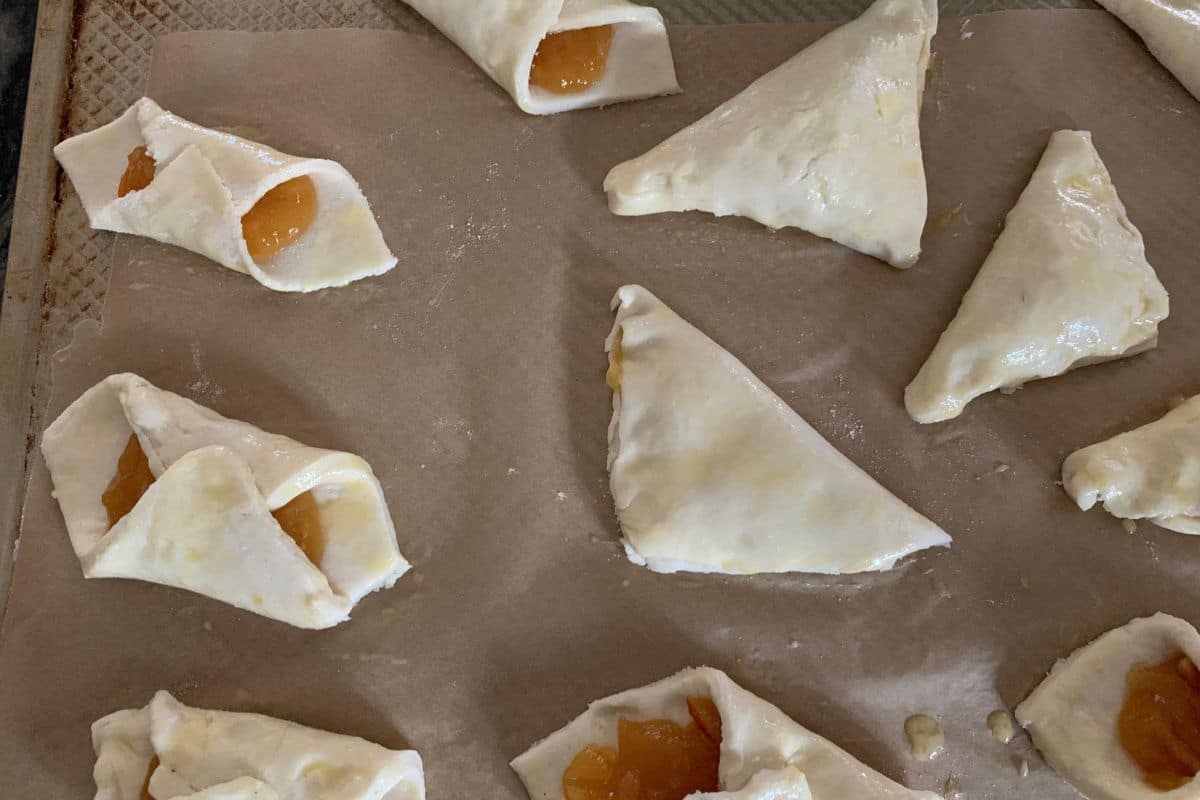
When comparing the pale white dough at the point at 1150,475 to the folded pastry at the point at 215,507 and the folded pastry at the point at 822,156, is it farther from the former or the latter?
the folded pastry at the point at 215,507

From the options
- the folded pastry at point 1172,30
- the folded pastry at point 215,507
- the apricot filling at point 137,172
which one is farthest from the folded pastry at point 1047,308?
the apricot filling at point 137,172

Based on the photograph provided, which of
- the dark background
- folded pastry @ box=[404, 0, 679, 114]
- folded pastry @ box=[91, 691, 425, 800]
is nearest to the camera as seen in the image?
folded pastry @ box=[91, 691, 425, 800]

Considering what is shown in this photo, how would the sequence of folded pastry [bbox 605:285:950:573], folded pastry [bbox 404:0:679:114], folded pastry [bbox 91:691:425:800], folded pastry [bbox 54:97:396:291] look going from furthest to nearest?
folded pastry [bbox 404:0:679:114] → folded pastry [bbox 54:97:396:291] → folded pastry [bbox 605:285:950:573] → folded pastry [bbox 91:691:425:800]

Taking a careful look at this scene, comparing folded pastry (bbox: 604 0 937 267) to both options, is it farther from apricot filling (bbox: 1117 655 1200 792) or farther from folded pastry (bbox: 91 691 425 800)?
folded pastry (bbox: 91 691 425 800)

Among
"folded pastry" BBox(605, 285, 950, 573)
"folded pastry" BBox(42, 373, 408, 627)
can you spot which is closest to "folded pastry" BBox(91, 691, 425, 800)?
"folded pastry" BBox(42, 373, 408, 627)

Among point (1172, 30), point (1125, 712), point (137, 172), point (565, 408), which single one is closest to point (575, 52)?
point (565, 408)

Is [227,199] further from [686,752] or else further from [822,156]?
[686,752]

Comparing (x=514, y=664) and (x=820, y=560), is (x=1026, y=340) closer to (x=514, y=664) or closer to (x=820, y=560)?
(x=820, y=560)
